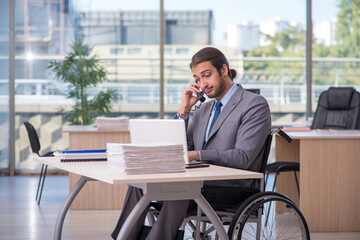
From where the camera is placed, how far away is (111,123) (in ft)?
18.5

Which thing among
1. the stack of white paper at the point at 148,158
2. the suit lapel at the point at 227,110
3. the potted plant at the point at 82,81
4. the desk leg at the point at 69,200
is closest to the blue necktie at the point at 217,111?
the suit lapel at the point at 227,110

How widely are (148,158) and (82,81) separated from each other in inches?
220

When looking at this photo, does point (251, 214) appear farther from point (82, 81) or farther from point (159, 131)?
point (82, 81)

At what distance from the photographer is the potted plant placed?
7.78m

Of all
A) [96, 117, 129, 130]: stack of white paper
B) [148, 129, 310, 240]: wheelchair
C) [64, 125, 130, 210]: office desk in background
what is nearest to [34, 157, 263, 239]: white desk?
[148, 129, 310, 240]: wheelchair

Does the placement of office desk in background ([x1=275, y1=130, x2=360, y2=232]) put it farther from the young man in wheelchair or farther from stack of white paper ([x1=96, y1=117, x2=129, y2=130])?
stack of white paper ([x1=96, y1=117, x2=129, y2=130])

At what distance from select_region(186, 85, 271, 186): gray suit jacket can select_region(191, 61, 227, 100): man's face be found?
0.09m

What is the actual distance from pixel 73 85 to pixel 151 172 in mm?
5707

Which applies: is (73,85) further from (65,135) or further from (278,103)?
(278,103)

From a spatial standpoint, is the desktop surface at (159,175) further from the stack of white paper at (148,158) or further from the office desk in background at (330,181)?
the office desk in background at (330,181)

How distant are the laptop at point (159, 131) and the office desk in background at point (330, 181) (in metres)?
1.97

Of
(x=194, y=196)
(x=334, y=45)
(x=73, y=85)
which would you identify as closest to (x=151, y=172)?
(x=194, y=196)

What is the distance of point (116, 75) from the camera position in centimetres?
850

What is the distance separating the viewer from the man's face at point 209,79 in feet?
10.6
